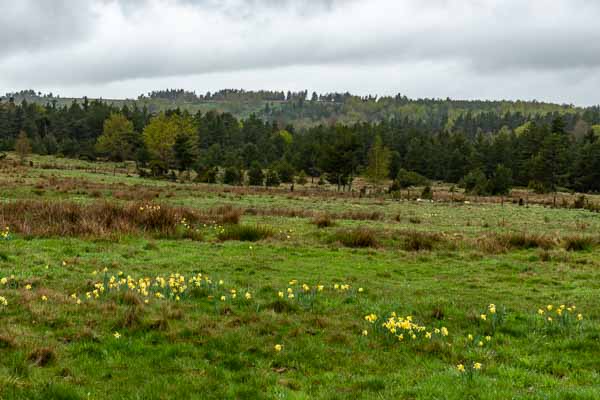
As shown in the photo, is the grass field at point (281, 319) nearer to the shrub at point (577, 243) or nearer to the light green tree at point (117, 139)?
the shrub at point (577, 243)

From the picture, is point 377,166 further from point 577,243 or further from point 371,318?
point 371,318

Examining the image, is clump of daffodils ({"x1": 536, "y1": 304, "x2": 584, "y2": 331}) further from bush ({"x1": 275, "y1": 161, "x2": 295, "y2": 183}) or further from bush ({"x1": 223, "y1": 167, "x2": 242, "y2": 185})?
bush ({"x1": 275, "y1": 161, "x2": 295, "y2": 183})

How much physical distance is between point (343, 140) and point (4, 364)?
70.7m

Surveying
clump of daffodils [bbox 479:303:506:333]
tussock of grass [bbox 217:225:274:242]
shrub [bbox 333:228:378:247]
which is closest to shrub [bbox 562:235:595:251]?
shrub [bbox 333:228:378:247]

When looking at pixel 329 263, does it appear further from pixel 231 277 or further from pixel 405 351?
pixel 405 351

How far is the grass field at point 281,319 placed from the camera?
6.85 m

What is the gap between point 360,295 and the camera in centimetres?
1191

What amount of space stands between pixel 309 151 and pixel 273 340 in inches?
3947

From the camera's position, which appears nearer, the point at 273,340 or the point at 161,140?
the point at 273,340

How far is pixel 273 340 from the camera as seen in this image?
28.2ft

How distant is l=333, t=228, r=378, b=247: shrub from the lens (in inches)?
799

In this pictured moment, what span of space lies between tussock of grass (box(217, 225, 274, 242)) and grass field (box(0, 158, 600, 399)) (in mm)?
Answer: 747

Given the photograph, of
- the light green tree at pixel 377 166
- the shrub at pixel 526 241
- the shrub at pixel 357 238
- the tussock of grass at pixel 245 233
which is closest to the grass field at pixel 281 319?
the tussock of grass at pixel 245 233

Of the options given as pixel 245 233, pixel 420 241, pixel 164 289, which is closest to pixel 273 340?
pixel 164 289
